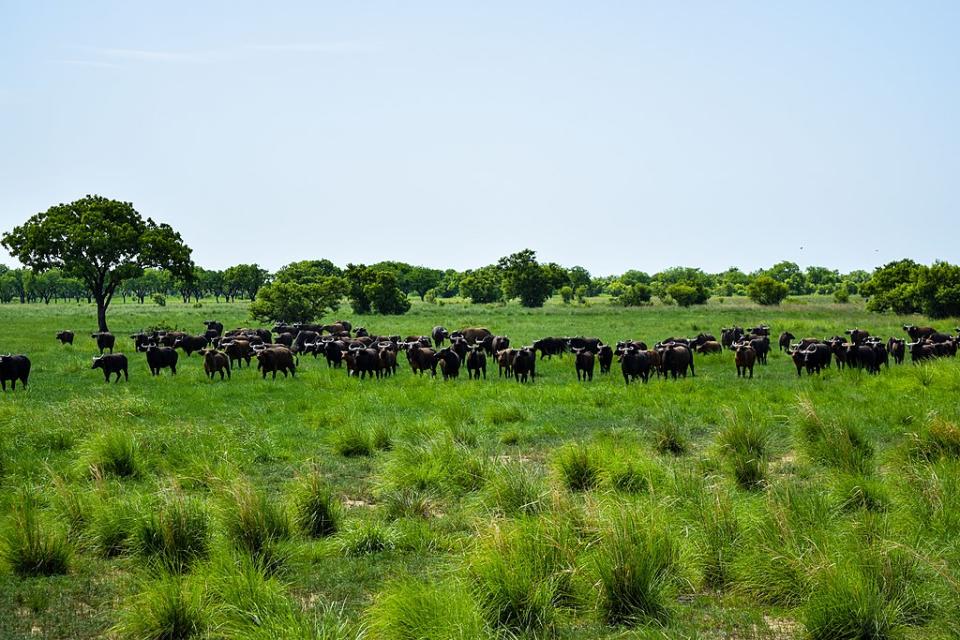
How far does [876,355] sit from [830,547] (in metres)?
21.5

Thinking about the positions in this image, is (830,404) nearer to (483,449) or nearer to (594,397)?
(594,397)

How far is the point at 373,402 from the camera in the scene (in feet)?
56.6

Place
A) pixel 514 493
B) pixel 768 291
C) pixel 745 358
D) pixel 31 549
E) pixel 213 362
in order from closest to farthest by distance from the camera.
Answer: pixel 31 549 < pixel 514 493 < pixel 745 358 < pixel 213 362 < pixel 768 291

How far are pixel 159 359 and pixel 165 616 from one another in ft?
74.3

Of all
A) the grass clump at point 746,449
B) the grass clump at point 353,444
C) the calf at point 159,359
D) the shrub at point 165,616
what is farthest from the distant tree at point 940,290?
the shrub at point 165,616

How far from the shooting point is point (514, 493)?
8.07m

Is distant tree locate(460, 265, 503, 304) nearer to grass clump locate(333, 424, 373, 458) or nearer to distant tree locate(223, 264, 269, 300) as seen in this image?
distant tree locate(223, 264, 269, 300)

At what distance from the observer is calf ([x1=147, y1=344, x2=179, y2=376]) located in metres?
25.6

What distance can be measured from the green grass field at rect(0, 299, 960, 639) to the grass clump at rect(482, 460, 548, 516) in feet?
0.10

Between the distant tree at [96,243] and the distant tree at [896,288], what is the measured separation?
5175 centimetres

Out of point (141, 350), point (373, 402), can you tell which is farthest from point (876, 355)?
point (141, 350)

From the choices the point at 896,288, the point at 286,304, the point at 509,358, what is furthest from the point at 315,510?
the point at 896,288

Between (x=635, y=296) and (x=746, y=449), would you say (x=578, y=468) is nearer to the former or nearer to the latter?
(x=746, y=449)

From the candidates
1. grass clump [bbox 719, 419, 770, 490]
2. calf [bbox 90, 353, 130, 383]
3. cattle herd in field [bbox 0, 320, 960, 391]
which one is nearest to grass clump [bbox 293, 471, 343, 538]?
grass clump [bbox 719, 419, 770, 490]
